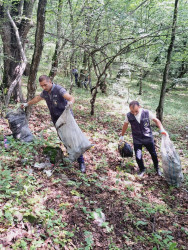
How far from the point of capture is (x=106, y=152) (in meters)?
5.34

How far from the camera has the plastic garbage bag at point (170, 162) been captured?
3.93 m

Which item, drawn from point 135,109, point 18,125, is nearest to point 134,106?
point 135,109

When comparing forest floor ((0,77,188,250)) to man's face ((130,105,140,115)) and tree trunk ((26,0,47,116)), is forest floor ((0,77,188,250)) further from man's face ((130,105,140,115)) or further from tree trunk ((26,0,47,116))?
man's face ((130,105,140,115))

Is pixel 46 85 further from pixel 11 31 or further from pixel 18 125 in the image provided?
pixel 11 31

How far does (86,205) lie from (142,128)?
1895 mm

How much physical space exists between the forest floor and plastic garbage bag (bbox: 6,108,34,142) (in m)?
0.18

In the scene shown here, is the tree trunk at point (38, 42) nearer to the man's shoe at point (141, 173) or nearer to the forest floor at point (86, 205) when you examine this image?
the forest floor at point (86, 205)

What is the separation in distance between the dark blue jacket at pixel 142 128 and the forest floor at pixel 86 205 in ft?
2.88

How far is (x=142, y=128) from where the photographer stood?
13.2ft

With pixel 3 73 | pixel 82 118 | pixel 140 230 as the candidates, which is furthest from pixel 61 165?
pixel 3 73

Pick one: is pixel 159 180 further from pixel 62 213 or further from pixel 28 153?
pixel 28 153

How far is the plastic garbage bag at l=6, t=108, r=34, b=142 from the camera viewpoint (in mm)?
4168

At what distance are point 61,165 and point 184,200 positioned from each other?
2.49m

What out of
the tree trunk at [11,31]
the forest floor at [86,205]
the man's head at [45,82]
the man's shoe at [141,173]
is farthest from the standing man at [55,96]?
the tree trunk at [11,31]
